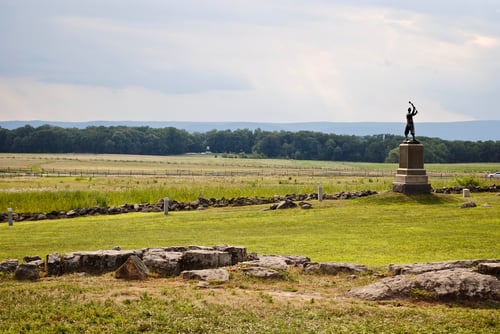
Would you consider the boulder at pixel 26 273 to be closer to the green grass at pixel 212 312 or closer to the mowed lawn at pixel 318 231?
the green grass at pixel 212 312

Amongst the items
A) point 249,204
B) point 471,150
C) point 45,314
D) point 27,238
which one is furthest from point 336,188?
point 471,150

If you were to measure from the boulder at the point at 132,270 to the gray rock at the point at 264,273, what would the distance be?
221 cm

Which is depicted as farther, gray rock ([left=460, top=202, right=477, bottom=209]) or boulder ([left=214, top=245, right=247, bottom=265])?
gray rock ([left=460, top=202, right=477, bottom=209])

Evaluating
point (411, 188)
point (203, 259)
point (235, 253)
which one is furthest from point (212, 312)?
point (411, 188)

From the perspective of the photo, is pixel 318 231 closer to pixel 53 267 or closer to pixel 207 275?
pixel 207 275

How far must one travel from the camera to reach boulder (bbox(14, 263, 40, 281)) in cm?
1530

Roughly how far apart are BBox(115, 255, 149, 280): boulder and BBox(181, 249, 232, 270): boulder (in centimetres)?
110

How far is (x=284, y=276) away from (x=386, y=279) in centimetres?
220

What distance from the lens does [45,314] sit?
1214 cm

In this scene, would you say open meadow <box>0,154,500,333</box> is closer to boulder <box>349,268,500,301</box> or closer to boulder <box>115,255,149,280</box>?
boulder <box>349,268,500,301</box>

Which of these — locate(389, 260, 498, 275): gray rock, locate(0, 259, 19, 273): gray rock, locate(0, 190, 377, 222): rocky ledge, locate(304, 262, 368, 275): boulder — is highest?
locate(389, 260, 498, 275): gray rock

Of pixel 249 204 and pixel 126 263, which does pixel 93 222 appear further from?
pixel 126 263

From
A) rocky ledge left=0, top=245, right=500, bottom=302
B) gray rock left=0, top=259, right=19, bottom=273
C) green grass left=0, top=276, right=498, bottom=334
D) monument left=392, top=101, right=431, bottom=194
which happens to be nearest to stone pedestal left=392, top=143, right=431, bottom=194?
monument left=392, top=101, right=431, bottom=194

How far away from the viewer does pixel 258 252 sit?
2189cm
